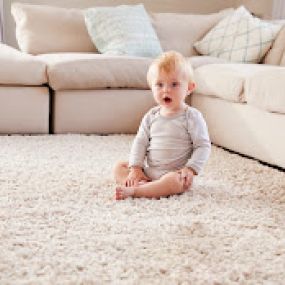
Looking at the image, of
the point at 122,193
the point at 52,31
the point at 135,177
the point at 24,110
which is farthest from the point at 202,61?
the point at 122,193

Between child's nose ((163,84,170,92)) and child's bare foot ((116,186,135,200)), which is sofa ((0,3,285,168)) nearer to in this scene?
child's nose ((163,84,170,92))

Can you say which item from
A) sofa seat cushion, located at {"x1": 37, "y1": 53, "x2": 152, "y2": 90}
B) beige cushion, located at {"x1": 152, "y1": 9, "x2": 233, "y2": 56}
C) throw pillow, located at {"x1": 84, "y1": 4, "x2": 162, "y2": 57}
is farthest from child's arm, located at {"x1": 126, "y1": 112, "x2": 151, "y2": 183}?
beige cushion, located at {"x1": 152, "y1": 9, "x2": 233, "y2": 56}

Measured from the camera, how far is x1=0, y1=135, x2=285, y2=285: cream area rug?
46.6 inches

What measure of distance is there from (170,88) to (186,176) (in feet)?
1.04

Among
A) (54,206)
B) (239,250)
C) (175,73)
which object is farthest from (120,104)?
(239,250)

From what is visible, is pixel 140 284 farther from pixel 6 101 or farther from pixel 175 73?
pixel 6 101

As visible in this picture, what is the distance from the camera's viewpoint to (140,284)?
3.68 ft

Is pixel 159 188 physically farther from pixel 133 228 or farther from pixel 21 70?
pixel 21 70

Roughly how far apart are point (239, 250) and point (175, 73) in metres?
0.74

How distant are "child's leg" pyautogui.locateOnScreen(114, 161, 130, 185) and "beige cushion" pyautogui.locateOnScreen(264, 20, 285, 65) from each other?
1926mm

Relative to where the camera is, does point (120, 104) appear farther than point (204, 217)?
Yes

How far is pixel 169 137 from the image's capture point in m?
1.91

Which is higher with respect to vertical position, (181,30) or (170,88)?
(170,88)

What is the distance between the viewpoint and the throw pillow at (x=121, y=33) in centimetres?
348
